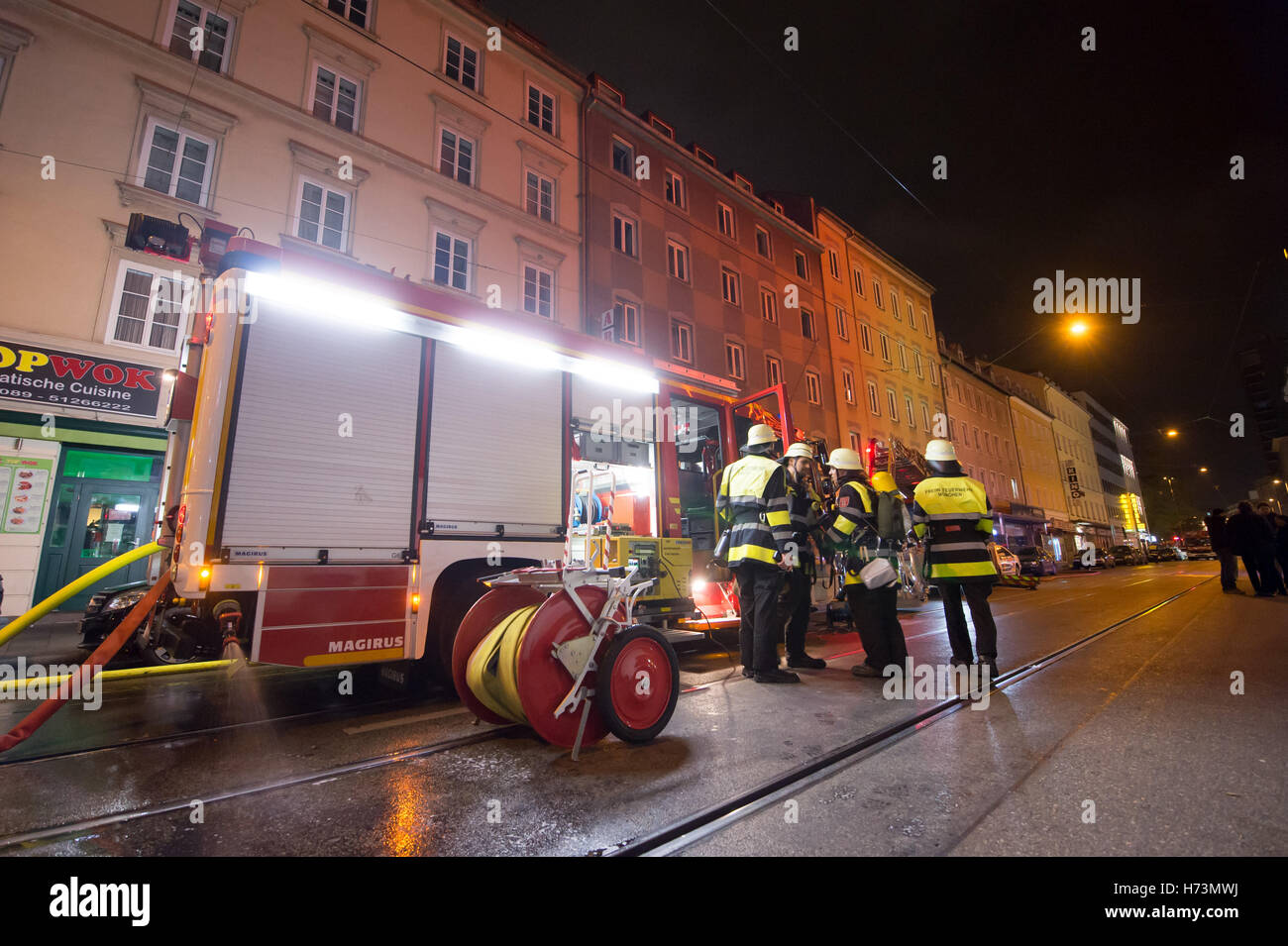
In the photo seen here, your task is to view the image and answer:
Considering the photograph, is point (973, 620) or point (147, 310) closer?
point (973, 620)

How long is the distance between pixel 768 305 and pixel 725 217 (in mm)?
3717

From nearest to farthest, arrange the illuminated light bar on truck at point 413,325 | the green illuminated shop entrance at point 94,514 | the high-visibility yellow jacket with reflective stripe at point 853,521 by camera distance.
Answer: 1. the illuminated light bar on truck at point 413,325
2. the high-visibility yellow jacket with reflective stripe at point 853,521
3. the green illuminated shop entrance at point 94,514

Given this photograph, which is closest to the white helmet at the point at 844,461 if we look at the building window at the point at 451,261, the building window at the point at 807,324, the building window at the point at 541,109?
the building window at the point at 451,261

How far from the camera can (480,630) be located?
3482 mm

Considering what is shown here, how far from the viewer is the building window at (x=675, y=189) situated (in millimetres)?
18828

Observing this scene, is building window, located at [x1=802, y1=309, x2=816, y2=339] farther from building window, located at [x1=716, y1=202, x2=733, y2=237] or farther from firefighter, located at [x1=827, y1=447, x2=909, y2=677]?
firefighter, located at [x1=827, y1=447, x2=909, y2=677]

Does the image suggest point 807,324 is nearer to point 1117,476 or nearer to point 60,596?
point 60,596

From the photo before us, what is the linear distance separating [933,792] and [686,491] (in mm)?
4947

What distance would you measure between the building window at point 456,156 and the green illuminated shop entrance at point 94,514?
9.27 meters

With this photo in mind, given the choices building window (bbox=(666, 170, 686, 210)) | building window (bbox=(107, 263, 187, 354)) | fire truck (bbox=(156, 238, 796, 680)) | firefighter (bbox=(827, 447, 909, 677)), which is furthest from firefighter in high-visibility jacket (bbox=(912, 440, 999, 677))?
building window (bbox=(666, 170, 686, 210))

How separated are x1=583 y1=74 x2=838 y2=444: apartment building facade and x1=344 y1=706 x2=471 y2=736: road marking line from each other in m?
10.7

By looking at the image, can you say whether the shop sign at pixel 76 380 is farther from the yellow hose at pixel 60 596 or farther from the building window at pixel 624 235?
the building window at pixel 624 235

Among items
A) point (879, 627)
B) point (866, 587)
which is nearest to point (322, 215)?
point (866, 587)
